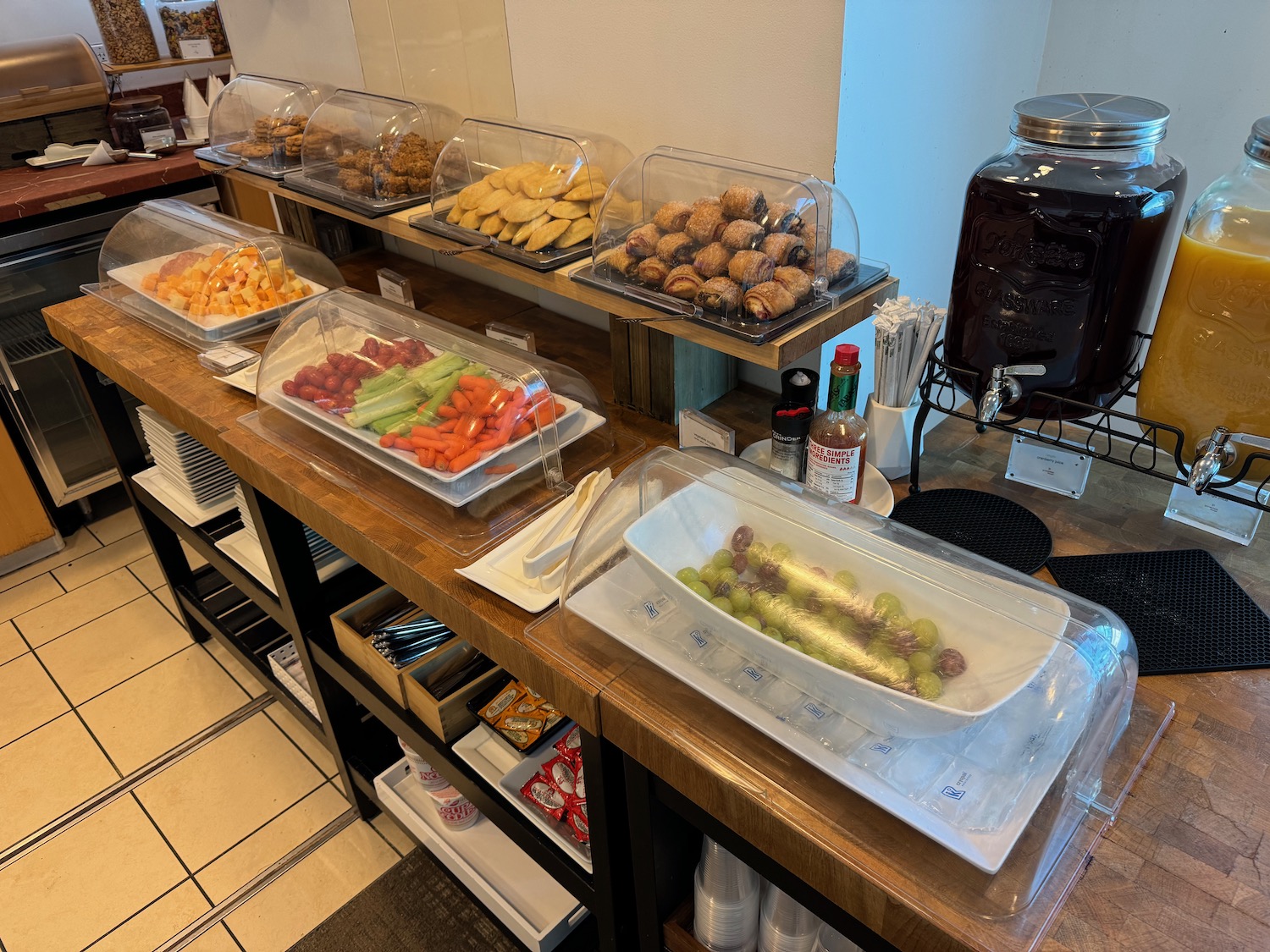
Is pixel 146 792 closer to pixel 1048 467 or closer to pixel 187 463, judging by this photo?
pixel 187 463

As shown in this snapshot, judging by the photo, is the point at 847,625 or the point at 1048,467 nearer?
the point at 847,625

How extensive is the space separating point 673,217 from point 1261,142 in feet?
2.67

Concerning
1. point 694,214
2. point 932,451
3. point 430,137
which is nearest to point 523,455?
point 694,214

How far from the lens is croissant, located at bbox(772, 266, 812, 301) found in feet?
4.34

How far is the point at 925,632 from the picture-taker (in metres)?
1.00

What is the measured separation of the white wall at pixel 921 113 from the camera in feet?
4.71

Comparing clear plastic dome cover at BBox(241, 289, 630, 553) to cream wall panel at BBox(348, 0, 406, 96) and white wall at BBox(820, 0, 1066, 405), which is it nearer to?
white wall at BBox(820, 0, 1066, 405)

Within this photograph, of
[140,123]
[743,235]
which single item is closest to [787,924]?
[743,235]

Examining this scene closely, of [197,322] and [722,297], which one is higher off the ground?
[722,297]

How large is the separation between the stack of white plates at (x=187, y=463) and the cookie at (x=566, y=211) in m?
1.18

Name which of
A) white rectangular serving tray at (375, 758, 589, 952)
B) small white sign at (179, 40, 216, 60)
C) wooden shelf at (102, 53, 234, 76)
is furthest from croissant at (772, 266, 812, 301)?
small white sign at (179, 40, 216, 60)

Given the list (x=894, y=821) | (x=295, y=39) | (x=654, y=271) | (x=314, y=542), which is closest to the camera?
(x=894, y=821)

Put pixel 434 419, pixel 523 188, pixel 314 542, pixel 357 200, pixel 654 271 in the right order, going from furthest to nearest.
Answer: pixel 314 542, pixel 357 200, pixel 523 188, pixel 434 419, pixel 654 271

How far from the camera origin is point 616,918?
1444mm
